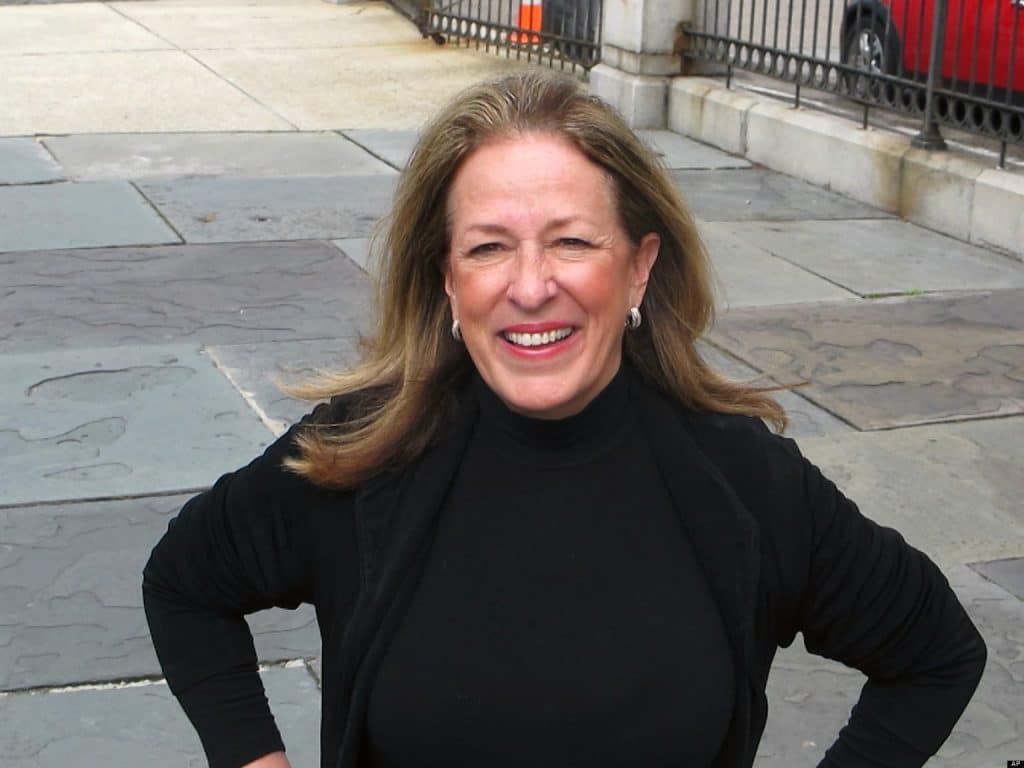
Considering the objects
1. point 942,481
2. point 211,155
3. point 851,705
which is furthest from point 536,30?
point 851,705

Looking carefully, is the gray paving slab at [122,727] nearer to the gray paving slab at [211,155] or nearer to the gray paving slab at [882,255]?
the gray paving slab at [882,255]

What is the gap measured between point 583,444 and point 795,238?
6643 mm

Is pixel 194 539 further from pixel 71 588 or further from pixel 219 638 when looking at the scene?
pixel 71 588

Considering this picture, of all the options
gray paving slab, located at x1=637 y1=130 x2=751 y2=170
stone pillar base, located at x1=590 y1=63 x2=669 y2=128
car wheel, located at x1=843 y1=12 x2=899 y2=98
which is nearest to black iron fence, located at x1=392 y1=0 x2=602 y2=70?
stone pillar base, located at x1=590 y1=63 x2=669 y2=128

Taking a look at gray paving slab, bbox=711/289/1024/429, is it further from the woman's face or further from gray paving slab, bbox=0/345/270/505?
the woman's face

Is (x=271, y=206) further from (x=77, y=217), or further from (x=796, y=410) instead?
(x=796, y=410)

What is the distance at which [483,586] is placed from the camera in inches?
92.7

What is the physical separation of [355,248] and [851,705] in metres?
4.69

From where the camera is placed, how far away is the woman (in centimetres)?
233

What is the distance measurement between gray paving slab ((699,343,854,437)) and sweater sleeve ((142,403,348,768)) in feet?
11.4

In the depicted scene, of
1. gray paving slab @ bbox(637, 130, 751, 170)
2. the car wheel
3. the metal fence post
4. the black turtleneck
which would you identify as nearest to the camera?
the black turtleneck

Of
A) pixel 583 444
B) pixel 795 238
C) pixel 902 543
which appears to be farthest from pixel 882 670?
pixel 795 238

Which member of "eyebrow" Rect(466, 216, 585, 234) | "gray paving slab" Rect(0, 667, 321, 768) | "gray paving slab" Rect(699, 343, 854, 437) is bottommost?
"gray paving slab" Rect(0, 667, 321, 768)

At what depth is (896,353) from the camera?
22.7ft
